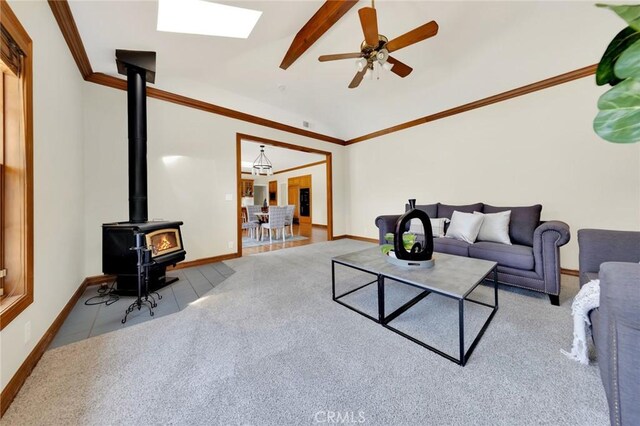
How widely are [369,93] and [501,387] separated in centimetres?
408

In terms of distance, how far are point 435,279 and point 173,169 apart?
3.69m

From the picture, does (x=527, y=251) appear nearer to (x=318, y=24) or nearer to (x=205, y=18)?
(x=318, y=24)

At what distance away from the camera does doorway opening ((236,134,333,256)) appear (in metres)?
5.30

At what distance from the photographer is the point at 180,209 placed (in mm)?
3361

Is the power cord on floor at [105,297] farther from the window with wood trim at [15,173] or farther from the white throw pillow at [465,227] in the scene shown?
the white throw pillow at [465,227]

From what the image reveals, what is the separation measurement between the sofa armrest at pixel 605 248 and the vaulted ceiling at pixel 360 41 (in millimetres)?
2305

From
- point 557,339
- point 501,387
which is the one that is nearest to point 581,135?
point 557,339

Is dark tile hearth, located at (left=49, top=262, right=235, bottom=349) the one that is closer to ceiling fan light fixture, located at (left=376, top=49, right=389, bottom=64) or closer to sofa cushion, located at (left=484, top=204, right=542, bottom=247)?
ceiling fan light fixture, located at (left=376, top=49, right=389, bottom=64)

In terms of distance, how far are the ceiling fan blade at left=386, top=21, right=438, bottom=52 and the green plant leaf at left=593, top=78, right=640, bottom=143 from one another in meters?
1.73

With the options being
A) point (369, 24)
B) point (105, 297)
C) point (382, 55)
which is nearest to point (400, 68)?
point (382, 55)

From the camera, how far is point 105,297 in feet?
7.75

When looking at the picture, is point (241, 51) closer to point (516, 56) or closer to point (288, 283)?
point (288, 283)

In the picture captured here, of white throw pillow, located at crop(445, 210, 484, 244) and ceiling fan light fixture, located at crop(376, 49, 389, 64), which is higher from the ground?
ceiling fan light fixture, located at crop(376, 49, 389, 64)

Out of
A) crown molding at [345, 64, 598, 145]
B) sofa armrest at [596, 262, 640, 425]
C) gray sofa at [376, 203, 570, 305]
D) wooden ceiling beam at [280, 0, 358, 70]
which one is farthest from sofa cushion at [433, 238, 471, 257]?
wooden ceiling beam at [280, 0, 358, 70]
